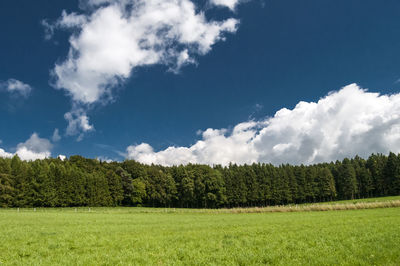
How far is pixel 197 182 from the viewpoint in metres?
116

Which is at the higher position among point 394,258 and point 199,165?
point 199,165

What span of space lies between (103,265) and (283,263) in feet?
25.1

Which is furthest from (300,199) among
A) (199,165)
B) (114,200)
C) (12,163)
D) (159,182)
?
(12,163)

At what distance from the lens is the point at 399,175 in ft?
387

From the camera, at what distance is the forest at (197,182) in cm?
9244

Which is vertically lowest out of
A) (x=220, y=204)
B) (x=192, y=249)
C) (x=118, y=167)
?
(x=220, y=204)

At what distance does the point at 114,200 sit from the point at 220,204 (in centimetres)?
5022

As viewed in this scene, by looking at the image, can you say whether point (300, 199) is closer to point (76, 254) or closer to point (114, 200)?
point (114, 200)

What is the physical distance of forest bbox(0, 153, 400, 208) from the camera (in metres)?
92.4

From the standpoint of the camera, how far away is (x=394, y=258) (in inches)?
407

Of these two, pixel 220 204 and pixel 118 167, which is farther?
pixel 220 204

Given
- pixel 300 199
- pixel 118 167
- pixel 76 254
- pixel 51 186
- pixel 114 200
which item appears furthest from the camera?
pixel 300 199

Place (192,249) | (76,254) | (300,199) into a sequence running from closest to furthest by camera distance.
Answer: (76,254) → (192,249) → (300,199)

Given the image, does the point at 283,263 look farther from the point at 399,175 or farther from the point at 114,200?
the point at 399,175
